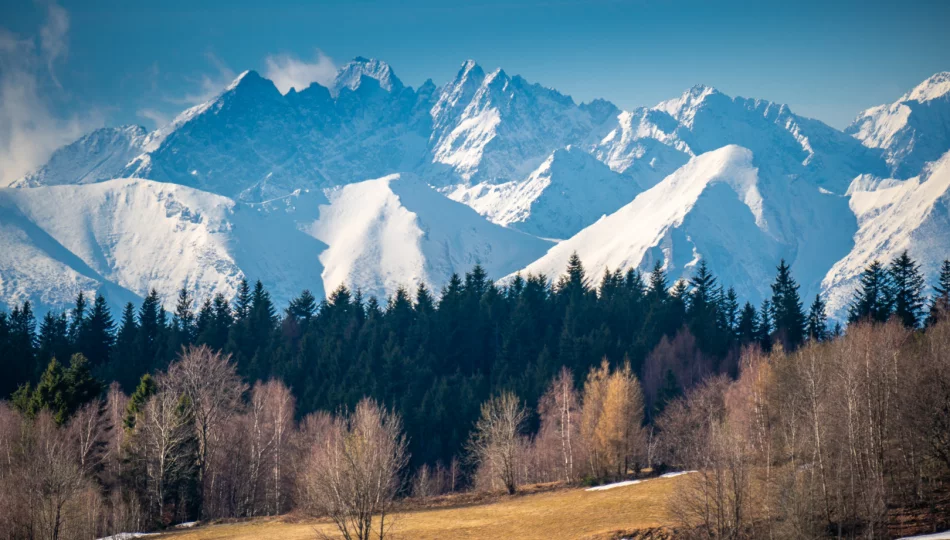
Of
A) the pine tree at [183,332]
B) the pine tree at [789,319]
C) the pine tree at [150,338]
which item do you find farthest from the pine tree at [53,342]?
the pine tree at [789,319]

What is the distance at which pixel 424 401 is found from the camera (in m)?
103

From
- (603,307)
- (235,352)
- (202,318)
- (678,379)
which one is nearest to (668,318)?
(603,307)

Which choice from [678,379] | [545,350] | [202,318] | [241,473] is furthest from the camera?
[202,318]

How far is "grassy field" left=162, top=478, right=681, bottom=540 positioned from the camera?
168 feet

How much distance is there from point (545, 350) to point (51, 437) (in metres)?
59.2

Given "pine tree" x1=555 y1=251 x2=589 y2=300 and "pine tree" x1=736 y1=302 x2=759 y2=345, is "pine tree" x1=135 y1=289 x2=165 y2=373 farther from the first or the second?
"pine tree" x1=736 y1=302 x2=759 y2=345

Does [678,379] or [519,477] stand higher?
[678,379]

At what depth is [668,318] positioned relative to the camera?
119062mm

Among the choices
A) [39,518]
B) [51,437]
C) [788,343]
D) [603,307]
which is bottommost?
[39,518]

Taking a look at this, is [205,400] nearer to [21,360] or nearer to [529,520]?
[529,520]

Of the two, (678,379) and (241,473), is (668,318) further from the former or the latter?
(241,473)

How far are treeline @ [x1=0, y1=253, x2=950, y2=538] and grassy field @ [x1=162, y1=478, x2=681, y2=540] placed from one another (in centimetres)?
357

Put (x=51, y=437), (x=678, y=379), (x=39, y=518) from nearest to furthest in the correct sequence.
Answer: (x=39, y=518) < (x=51, y=437) < (x=678, y=379)

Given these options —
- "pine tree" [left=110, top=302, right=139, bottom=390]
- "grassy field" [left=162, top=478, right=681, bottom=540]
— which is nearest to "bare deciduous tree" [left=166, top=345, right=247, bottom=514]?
"grassy field" [left=162, top=478, right=681, bottom=540]
